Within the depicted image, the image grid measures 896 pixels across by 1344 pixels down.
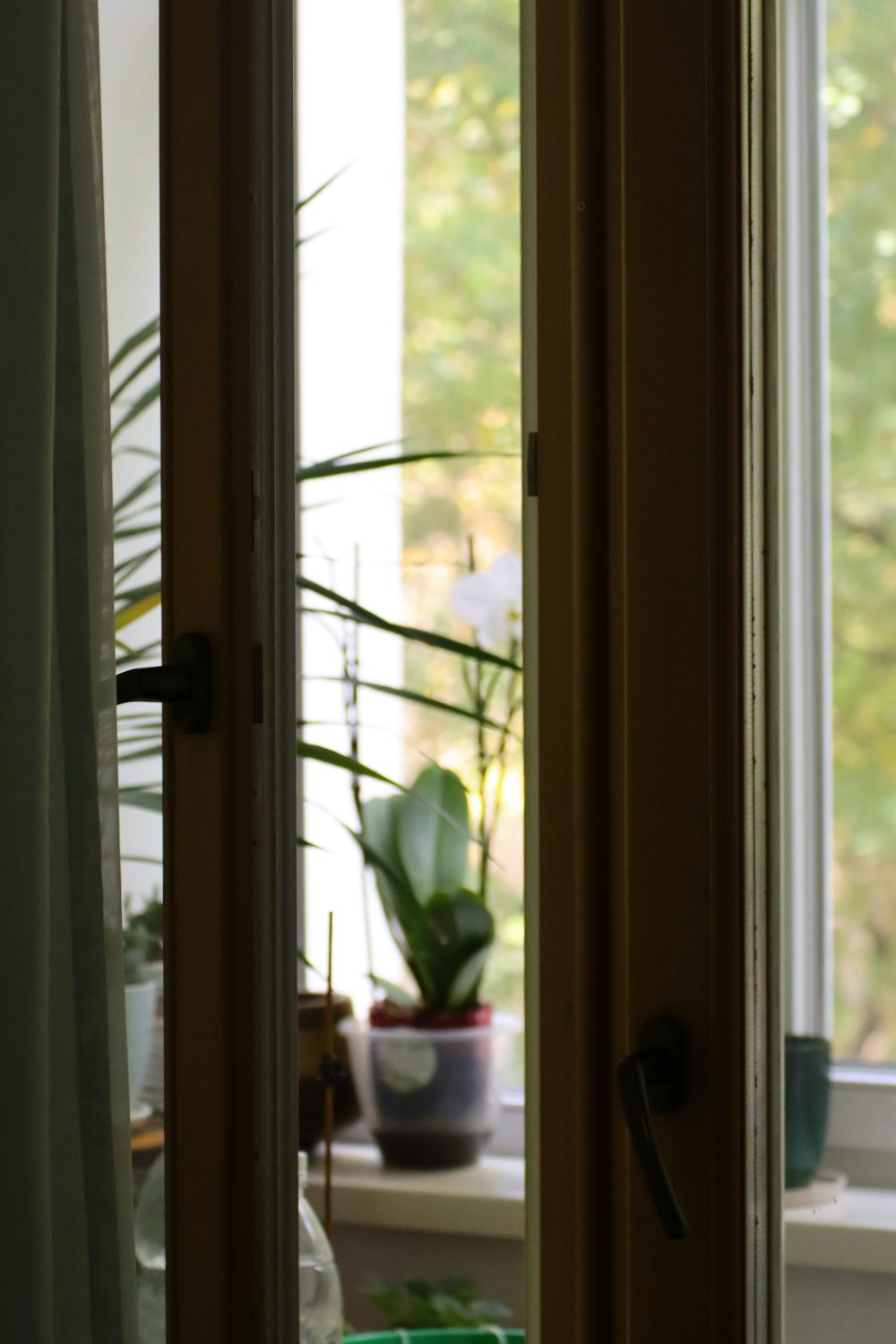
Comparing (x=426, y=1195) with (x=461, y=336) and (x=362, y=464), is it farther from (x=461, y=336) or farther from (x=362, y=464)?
(x=461, y=336)

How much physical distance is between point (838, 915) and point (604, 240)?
44cm

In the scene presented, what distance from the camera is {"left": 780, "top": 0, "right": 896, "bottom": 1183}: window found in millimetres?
795

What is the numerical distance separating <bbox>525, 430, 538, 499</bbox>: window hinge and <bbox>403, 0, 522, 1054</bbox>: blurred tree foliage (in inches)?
4.1

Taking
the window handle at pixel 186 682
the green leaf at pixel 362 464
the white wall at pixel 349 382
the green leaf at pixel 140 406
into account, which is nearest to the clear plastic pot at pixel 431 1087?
the white wall at pixel 349 382

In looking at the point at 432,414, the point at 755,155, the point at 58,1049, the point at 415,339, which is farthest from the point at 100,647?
the point at 415,339

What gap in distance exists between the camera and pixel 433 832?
118 cm

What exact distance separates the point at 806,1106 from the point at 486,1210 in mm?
283

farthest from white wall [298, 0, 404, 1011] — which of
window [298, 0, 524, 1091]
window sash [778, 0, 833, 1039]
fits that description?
window sash [778, 0, 833, 1039]

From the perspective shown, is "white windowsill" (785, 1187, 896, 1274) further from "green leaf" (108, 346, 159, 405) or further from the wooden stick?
"green leaf" (108, 346, 159, 405)

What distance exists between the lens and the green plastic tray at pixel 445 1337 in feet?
3.30

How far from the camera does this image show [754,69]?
2.68 feet

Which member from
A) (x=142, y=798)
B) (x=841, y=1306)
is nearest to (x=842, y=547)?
(x=841, y=1306)

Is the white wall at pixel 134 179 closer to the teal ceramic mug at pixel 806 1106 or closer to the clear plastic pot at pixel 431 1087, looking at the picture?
the clear plastic pot at pixel 431 1087

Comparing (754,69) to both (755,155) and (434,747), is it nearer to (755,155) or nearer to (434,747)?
(755,155)
